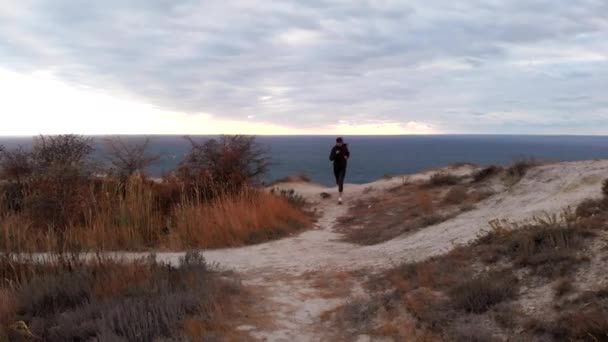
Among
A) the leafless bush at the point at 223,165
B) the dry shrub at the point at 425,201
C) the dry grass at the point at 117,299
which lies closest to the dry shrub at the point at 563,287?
the dry grass at the point at 117,299

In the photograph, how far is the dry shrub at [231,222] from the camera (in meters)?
10.5

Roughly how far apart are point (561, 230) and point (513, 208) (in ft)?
13.0

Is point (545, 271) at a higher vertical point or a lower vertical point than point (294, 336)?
higher

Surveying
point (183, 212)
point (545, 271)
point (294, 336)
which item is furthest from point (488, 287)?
point (183, 212)

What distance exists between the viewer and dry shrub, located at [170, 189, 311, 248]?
10484 millimetres

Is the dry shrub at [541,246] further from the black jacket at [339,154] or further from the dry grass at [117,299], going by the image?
the black jacket at [339,154]

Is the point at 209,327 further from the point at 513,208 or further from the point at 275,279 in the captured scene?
the point at 513,208

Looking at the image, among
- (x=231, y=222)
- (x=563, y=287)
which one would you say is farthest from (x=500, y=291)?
(x=231, y=222)

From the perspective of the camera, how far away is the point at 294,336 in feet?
16.6

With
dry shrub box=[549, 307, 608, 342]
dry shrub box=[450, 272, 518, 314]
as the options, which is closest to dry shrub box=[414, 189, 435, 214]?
dry shrub box=[450, 272, 518, 314]

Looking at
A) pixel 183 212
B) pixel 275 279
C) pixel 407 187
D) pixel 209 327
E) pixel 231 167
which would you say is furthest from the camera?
pixel 407 187

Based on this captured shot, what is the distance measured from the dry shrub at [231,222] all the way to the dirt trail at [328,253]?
459 mm

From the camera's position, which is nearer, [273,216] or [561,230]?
[561,230]

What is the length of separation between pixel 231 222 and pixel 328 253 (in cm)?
247
